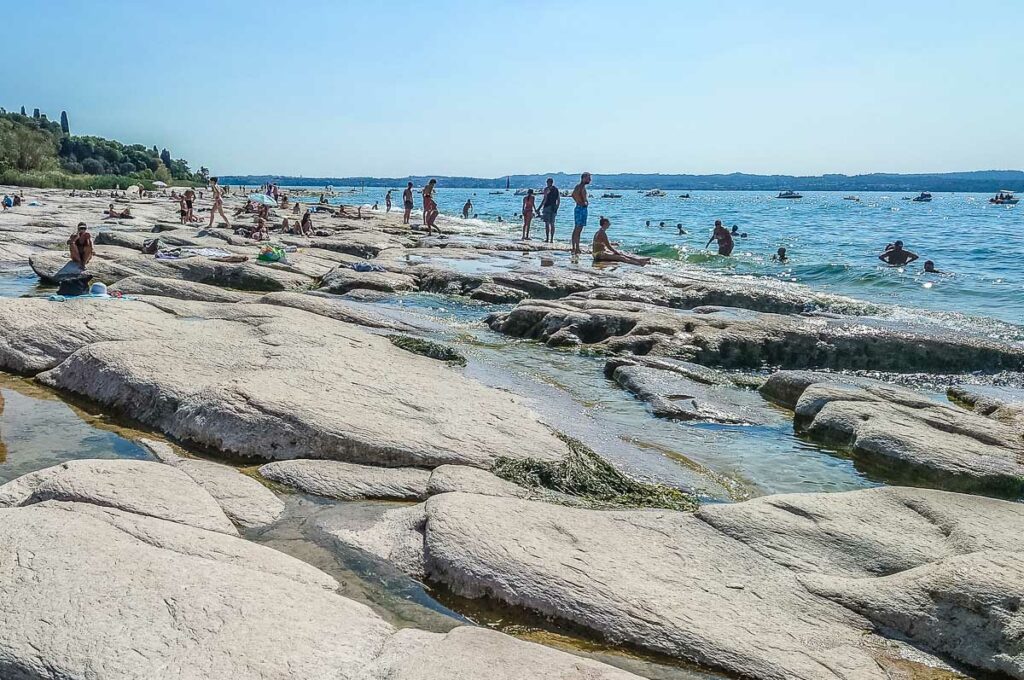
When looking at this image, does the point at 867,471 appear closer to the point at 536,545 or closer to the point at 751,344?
the point at 536,545

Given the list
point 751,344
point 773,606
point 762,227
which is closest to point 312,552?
point 773,606

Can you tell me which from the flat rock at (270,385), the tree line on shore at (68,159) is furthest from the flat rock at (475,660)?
the tree line on shore at (68,159)

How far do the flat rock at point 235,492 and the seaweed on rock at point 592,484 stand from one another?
1.65m

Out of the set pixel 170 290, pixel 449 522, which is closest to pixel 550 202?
pixel 170 290

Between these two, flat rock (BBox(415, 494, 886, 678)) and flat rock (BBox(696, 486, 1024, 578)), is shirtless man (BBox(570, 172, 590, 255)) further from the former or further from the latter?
flat rock (BBox(415, 494, 886, 678))

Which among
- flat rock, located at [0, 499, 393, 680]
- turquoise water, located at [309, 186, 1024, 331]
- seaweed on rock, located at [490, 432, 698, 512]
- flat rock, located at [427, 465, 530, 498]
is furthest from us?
turquoise water, located at [309, 186, 1024, 331]

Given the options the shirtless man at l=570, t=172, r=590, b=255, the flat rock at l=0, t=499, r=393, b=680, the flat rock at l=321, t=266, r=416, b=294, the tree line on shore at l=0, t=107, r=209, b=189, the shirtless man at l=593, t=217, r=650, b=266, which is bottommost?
the flat rock at l=0, t=499, r=393, b=680

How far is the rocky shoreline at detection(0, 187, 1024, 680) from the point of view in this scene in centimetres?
327

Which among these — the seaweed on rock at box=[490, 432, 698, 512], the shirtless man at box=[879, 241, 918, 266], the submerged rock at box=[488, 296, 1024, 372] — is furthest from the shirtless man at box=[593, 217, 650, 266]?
the seaweed on rock at box=[490, 432, 698, 512]

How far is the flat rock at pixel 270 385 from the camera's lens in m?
5.95

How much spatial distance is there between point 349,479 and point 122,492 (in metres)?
1.48

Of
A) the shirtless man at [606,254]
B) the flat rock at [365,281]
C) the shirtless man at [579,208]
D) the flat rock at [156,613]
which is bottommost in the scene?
the flat rock at [156,613]

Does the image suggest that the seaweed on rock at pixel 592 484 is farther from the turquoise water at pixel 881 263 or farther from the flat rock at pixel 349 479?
the turquoise water at pixel 881 263

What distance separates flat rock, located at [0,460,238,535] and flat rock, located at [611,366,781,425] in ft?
16.2
